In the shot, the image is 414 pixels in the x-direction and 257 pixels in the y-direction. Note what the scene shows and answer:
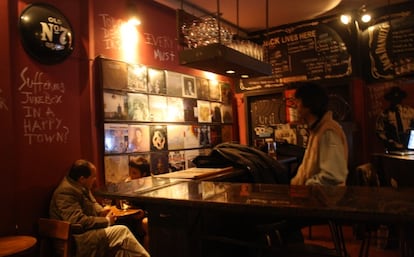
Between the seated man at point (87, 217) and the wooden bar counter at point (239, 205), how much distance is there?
4.20 ft

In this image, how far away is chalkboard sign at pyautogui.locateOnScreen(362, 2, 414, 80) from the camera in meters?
4.71

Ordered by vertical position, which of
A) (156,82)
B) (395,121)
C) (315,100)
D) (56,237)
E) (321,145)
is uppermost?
(156,82)

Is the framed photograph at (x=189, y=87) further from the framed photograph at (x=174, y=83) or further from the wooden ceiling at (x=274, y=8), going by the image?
the wooden ceiling at (x=274, y=8)

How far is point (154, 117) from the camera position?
4.09 meters

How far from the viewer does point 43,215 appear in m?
3.01

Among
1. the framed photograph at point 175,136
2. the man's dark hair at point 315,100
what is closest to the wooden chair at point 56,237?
the framed photograph at point 175,136

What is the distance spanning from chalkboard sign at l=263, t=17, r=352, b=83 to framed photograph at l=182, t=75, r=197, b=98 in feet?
3.80

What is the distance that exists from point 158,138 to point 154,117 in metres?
0.25

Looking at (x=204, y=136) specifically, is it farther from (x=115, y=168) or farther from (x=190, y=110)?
(x=115, y=168)

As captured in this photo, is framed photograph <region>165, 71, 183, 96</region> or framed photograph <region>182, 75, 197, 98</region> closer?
framed photograph <region>165, 71, 183, 96</region>

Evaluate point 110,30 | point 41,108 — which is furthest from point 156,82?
point 41,108

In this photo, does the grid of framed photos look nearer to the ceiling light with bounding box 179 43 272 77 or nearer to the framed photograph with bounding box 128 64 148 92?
the framed photograph with bounding box 128 64 148 92

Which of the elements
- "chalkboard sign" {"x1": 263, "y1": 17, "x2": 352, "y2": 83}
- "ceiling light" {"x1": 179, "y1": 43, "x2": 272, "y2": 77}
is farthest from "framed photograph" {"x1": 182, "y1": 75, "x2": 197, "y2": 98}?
Result: "ceiling light" {"x1": 179, "y1": 43, "x2": 272, "y2": 77}

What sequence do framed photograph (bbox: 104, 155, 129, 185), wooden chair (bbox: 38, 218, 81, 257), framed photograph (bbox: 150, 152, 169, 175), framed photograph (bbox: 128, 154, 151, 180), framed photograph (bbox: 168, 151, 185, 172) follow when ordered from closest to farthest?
wooden chair (bbox: 38, 218, 81, 257), framed photograph (bbox: 104, 155, 129, 185), framed photograph (bbox: 128, 154, 151, 180), framed photograph (bbox: 150, 152, 169, 175), framed photograph (bbox: 168, 151, 185, 172)
